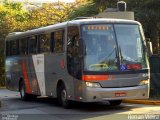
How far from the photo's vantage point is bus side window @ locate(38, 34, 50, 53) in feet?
63.3

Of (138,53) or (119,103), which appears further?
(119,103)

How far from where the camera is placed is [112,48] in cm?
1585

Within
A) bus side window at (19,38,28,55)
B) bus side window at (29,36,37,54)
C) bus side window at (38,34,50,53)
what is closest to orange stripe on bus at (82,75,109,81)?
bus side window at (38,34,50,53)

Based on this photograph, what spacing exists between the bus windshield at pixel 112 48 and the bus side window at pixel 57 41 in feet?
6.34

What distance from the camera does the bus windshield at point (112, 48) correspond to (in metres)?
15.6

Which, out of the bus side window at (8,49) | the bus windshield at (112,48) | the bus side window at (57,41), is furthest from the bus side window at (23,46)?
the bus windshield at (112,48)

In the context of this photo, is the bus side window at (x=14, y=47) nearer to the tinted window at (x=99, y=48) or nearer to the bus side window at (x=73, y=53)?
the bus side window at (x=73, y=53)

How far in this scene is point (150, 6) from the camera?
29.9m

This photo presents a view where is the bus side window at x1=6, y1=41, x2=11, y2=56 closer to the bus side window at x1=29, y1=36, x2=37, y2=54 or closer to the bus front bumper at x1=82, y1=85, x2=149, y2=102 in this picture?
the bus side window at x1=29, y1=36, x2=37, y2=54

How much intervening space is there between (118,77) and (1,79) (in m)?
37.7

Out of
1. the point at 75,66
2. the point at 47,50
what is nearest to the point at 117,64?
the point at 75,66

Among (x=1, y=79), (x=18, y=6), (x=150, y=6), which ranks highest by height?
(x=18, y=6)

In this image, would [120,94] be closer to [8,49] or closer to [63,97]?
[63,97]

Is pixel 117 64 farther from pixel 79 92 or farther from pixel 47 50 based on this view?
pixel 47 50
